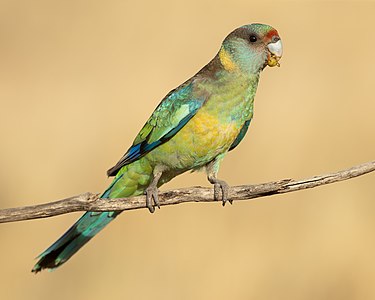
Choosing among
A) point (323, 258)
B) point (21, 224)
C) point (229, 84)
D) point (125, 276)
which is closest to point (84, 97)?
point (21, 224)

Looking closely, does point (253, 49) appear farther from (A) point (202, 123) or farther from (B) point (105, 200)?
(B) point (105, 200)

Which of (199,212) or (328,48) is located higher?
(328,48)

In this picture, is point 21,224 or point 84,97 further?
point 84,97

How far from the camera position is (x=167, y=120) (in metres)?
5.35

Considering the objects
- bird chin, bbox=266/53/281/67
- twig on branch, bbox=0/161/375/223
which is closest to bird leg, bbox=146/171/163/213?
twig on branch, bbox=0/161/375/223

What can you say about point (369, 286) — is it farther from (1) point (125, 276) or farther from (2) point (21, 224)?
(2) point (21, 224)

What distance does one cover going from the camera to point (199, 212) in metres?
7.74

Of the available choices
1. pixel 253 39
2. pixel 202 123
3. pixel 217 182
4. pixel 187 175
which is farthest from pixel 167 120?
pixel 187 175

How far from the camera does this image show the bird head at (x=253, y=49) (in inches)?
209

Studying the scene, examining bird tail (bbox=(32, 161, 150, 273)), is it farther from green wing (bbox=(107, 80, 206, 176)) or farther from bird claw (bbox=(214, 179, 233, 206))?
bird claw (bbox=(214, 179, 233, 206))

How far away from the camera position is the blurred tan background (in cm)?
716

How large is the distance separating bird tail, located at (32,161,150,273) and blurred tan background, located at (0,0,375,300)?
131 cm
